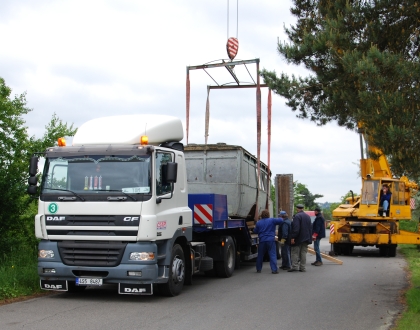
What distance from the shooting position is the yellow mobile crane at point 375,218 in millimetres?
21547

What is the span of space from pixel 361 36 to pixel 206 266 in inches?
236

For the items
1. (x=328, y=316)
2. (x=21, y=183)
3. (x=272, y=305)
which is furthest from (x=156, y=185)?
(x=21, y=183)

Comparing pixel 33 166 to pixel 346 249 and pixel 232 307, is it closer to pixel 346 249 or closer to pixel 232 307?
pixel 232 307

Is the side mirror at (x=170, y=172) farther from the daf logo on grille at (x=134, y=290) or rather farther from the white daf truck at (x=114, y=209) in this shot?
the daf logo on grille at (x=134, y=290)

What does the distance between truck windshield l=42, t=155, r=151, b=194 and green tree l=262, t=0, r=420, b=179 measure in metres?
3.14

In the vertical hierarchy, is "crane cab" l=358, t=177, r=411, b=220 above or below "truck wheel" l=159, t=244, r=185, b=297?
above

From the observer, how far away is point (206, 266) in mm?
13430

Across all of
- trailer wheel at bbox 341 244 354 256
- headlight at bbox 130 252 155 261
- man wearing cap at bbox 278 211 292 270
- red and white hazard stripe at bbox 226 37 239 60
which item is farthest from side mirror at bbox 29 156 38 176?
trailer wheel at bbox 341 244 354 256

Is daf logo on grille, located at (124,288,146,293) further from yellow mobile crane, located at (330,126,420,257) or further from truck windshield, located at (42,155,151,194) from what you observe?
yellow mobile crane, located at (330,126,420,257)

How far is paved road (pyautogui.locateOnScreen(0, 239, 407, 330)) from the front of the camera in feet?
28.7

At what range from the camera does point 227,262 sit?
48.9 feet

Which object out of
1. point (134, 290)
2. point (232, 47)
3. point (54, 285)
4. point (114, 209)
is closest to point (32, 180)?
point (114, 209)

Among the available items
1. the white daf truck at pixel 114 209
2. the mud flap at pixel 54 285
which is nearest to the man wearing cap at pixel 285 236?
the white daf truck at pixel 114 209

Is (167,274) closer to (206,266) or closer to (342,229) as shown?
(206,266)
